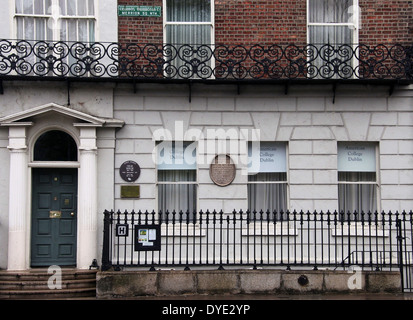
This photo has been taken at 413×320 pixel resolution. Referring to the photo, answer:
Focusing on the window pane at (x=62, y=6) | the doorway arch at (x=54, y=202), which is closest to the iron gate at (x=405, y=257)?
the doorway arch at (x=54, y=202)

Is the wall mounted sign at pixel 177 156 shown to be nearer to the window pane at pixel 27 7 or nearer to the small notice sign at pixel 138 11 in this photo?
the small notice sign at pixel 138 11

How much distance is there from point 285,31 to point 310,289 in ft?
19.8

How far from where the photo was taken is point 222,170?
14.6 metres

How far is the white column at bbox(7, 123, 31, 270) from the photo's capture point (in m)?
13.8

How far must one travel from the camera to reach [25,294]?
1268cm

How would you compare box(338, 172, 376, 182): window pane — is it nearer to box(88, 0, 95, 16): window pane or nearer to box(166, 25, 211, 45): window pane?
box(166, 25, 211, 45): window pane

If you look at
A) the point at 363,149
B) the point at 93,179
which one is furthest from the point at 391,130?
the point at 93,179

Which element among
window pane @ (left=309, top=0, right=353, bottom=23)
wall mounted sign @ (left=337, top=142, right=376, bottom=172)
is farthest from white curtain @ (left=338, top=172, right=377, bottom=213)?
window pane @ (left=309, top=0, right=353, bottom=23)

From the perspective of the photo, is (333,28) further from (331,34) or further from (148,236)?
(148,236)

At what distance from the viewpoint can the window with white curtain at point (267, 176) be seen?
48.6 ft

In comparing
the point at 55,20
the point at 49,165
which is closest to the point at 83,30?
the point at 55,20

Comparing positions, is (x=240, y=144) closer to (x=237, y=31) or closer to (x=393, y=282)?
(x=237, y=31)

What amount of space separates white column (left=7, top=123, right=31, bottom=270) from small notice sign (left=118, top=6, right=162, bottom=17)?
3.35m

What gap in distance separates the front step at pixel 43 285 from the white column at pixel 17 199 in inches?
17.6
